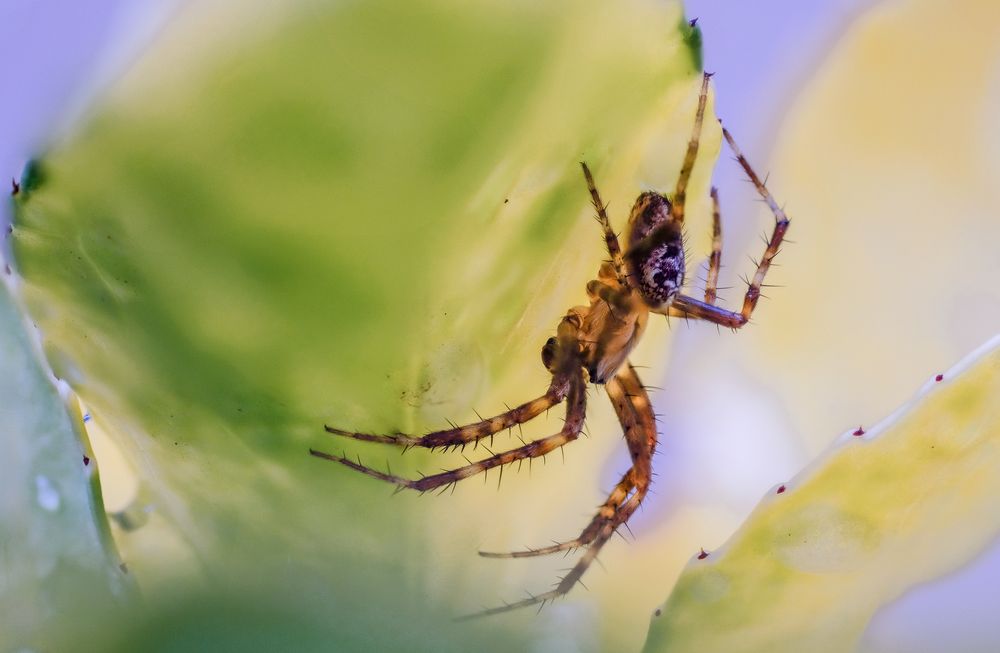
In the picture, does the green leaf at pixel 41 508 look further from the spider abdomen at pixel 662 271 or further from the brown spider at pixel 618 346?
the spider abdomen at pixel 662 271

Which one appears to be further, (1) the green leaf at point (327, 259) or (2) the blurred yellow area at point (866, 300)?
(2) the blurred yellow area at point (866, 300)

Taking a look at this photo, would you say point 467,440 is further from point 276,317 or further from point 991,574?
point 991,574

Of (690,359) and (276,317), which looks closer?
(276,317)

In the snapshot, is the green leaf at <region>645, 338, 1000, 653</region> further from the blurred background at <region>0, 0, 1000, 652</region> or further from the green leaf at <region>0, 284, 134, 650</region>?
the green leaf at <region>0, 284, 134, 650</region>

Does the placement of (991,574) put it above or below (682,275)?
below

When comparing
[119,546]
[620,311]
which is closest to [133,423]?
[119,546]

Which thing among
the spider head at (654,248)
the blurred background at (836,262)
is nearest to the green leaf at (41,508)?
the blurred background at (836,262)

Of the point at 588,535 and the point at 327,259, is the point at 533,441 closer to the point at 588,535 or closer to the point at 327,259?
the point at 588,535
